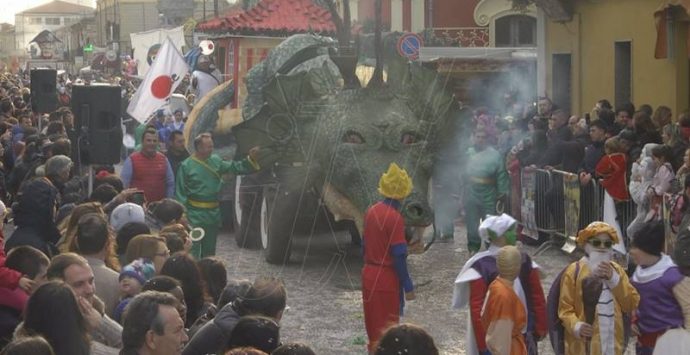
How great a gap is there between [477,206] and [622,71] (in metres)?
6.59

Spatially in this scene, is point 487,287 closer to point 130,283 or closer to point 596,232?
point 596,232

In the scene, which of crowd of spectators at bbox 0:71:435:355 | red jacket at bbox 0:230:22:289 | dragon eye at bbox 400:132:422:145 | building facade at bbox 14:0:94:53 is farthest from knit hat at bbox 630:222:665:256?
building facade at bbox 14:0:94:53

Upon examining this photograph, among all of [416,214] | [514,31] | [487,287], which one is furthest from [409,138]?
[514,31]

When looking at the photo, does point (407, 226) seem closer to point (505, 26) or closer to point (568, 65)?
point (568, 65)

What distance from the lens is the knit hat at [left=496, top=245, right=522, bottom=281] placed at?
8.84 metres

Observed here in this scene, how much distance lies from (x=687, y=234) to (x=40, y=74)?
57.0 feet

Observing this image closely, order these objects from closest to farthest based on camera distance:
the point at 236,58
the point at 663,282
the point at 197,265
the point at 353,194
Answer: the point at 197,265, the point at 663,282, the point at 353,194, the point at 236,58

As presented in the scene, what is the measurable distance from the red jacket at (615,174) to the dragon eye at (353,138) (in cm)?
275

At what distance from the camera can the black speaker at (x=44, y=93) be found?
2469 centimetres

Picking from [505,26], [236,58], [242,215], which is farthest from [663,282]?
[505,26]

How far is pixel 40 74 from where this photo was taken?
25.0 metres

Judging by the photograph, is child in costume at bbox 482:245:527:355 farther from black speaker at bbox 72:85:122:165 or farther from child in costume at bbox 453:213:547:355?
black speaker at bbox 72:85:122:165

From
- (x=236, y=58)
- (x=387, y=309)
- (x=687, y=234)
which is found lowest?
(x=387, y=309)

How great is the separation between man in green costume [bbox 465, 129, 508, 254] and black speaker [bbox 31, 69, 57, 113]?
394 inches
